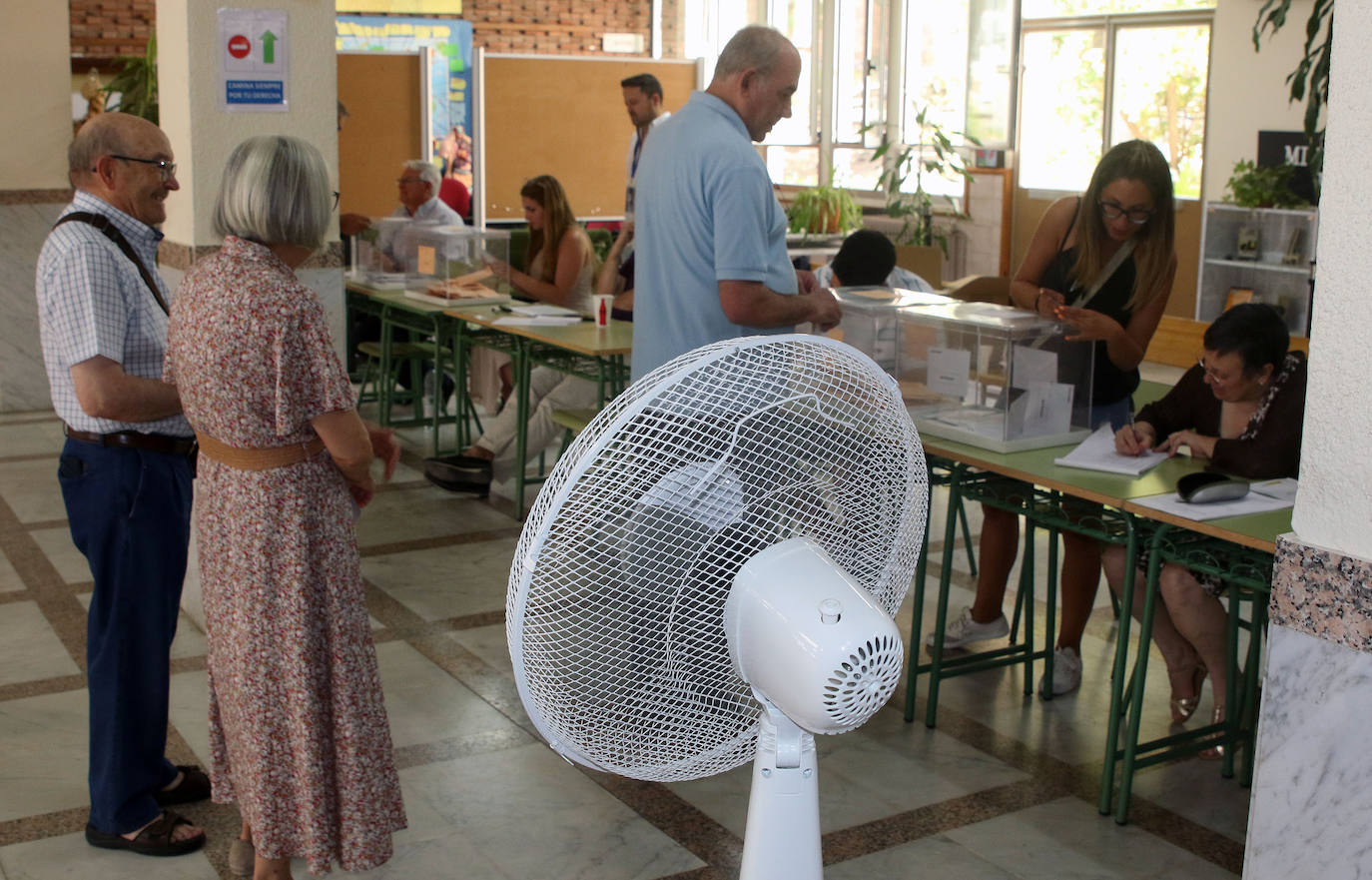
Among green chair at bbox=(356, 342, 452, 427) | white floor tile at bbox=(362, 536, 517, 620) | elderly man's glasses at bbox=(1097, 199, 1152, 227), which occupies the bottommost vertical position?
white floor tile at bbox=(362, 536, 517, 620)

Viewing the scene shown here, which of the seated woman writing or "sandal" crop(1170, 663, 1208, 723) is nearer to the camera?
the seated woman writing

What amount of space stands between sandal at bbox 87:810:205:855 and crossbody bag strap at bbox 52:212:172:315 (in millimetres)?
1112

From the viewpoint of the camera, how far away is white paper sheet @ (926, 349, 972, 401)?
11.7ft

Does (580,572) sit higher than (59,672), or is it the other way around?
(580,572)

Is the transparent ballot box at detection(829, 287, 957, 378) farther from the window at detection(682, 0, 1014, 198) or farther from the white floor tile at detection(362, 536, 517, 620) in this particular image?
the window at detection(682, 0, 1014, 198)

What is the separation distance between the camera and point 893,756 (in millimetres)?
3477

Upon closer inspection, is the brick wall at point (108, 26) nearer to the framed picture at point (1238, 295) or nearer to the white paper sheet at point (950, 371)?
the framed picture at point (1238, 295)

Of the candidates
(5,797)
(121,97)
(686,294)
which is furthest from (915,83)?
(5,797)

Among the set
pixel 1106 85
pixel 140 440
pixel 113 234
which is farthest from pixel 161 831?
pixel 1106 85

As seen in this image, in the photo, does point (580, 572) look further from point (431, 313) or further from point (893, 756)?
point (431, 313)

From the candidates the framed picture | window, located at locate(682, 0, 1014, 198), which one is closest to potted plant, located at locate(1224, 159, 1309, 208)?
the framed picture

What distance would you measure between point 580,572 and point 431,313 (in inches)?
208

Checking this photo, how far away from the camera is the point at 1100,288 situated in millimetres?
3689

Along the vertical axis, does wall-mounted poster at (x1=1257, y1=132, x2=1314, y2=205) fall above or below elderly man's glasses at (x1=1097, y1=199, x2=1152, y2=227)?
above
